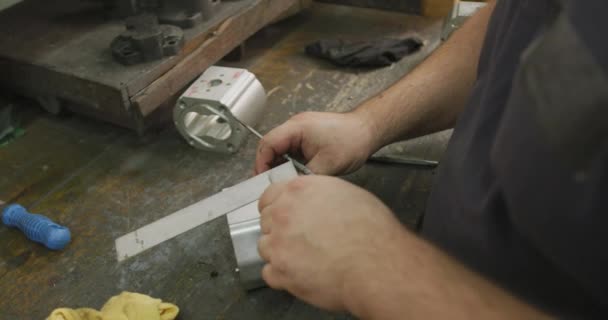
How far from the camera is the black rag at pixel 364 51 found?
41.4 inches

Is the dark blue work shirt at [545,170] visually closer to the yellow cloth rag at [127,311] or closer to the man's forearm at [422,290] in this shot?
the man's forearm at [422,290]

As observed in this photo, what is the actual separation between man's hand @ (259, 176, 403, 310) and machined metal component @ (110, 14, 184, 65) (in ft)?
1.53

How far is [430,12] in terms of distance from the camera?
4.01 ft

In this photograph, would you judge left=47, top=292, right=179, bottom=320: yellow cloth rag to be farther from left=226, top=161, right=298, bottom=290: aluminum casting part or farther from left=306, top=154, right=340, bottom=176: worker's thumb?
left=306, top=154, right=340, bottom=176: worker's thumb

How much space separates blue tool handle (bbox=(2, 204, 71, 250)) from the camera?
72 cm

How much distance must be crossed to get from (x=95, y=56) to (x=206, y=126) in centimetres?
25

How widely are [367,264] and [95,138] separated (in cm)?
68

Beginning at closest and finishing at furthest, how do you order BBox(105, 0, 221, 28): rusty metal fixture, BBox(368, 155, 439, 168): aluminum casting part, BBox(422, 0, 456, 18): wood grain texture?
BBox(368, 155, 439, 168): aluminum casting part → BBox(105, 0, 221, 28): rusty metal fixture → BBox(422, 0, 456, 18): wood grain texture

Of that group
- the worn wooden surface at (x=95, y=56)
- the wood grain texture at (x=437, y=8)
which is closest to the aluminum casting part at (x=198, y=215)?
the worn wooden surface at (x=95, y=56)

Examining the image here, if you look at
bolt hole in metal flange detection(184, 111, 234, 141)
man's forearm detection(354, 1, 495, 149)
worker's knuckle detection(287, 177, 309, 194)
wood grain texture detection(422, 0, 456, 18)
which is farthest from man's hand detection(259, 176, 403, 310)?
wood grain texture detection(422, 0, 456, 18)

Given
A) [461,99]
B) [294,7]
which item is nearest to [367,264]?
[461,99]

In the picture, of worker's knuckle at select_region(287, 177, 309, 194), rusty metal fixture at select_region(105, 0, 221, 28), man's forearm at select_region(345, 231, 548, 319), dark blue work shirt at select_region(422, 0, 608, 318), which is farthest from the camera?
rusty metal fixture at select_region(105, 0, 221, 28)

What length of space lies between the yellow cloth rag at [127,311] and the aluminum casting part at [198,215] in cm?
8

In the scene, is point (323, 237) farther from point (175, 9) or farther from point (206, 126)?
point (175, 9)
